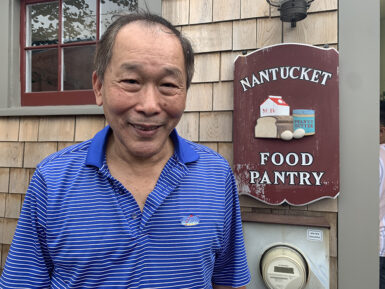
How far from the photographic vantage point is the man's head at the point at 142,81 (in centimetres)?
82

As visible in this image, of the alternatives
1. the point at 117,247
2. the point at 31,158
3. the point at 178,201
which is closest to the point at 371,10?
the point at 178,201

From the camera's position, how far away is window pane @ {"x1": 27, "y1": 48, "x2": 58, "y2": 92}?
222 centimetres

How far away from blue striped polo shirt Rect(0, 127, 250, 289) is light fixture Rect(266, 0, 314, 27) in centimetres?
109

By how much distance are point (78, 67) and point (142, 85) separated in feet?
5.15

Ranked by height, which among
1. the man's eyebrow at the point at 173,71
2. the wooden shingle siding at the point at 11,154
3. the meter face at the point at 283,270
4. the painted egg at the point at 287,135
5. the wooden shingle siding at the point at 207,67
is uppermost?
the wooden shingle siding at the point at 207,67

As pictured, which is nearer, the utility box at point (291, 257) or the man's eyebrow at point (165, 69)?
the man's eyebrow at point (165, 69)

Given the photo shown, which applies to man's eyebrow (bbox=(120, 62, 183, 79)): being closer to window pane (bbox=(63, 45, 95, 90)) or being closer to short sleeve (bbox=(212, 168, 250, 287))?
short sleeve (bbox=(212, 168, 250, 287))

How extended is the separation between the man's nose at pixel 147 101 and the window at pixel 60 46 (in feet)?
4.55

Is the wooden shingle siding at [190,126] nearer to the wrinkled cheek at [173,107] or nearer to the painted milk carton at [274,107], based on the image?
the painted milk carton at [274,107]

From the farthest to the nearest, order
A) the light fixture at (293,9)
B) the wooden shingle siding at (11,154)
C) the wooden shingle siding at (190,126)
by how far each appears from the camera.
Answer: the wooden shingle siding at (11,154) < the wooden shingle siding at (190,126) < the light fixture at (293,9)

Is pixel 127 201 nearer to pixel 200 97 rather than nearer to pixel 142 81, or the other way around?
pixel 142 81

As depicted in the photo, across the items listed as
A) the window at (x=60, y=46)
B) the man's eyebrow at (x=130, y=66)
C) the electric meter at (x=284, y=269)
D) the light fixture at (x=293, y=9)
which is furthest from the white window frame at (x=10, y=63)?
the electric meter at (x=284, y=269)

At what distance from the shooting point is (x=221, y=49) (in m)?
1.75

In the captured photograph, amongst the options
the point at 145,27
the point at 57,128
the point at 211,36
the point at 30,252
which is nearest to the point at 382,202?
the point at 211,36
